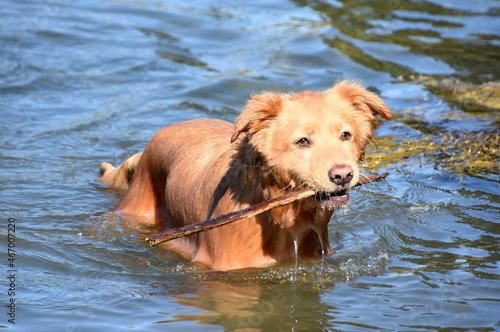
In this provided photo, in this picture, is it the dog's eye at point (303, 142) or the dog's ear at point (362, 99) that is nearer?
the dog's eye at point (303, 142)

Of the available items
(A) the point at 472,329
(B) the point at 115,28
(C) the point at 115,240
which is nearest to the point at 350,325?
(A) the point at 472,329

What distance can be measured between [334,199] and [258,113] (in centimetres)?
98

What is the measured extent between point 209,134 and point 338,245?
186 cm

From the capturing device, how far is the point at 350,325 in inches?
198

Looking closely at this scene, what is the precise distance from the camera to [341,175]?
491cm

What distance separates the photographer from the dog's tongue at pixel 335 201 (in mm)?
5152

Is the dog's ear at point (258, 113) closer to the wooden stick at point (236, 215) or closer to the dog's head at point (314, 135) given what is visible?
the dog's head at point (314, 135)

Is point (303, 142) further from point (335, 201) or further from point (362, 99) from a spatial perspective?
point (362, 99)

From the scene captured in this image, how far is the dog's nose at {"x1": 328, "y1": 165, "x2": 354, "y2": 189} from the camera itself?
4910 millimetres

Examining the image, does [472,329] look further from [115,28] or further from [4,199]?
[115,28]

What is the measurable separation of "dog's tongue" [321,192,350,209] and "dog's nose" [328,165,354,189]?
18 cm

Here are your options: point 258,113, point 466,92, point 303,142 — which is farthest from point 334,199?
point 466,92

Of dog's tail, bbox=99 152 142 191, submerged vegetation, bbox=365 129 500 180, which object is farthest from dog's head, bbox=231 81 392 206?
submerged vegetation, bbox=365 129 500 180

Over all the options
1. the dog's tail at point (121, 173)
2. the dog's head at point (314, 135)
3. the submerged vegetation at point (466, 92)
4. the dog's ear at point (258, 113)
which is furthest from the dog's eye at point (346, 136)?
the submerged vegetation at point (466, 92)
